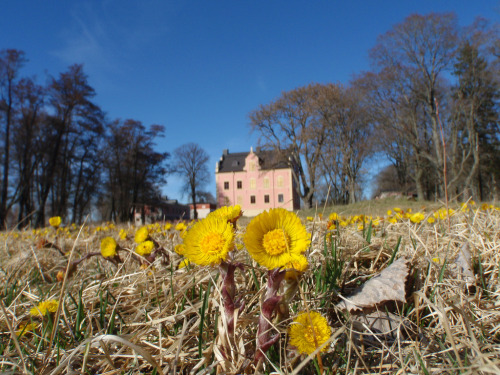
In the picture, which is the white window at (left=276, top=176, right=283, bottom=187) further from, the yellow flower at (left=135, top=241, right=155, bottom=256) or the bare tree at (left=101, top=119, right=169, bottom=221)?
the yellow flower at (left=135, top=241, right=155, bottom=256)

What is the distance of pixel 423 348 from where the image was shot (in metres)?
0.84

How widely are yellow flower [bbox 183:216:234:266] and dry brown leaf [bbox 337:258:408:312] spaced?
0.51 meters

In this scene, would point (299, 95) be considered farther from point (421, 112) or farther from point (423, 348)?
point (423, 348)

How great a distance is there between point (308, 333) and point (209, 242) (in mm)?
316

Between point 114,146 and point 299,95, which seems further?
point 114,146

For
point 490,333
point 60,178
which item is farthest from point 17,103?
point 490,333

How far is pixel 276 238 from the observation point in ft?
2.06

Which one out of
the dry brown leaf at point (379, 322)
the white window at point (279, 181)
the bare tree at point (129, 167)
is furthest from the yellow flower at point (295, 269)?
the white window at point (279, 181)

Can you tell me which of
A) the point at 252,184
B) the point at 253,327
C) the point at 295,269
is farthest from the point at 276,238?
the point at 252,184

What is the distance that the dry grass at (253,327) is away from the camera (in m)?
0.73

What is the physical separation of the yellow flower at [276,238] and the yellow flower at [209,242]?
0.18ft

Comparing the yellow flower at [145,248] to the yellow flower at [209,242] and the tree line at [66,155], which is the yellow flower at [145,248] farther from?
the tree line at [66,155]

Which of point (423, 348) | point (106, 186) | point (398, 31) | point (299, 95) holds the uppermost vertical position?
point (398, 31)

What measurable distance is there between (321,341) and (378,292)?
40 cm
